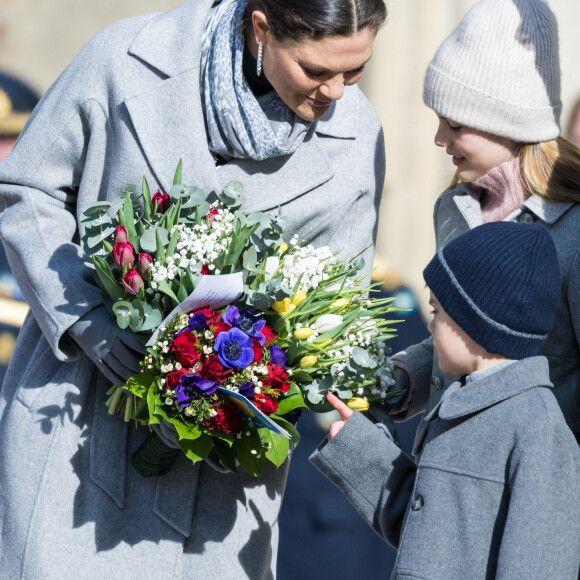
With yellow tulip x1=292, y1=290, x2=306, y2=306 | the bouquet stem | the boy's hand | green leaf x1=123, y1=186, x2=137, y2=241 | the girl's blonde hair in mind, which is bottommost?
the bouquet stem

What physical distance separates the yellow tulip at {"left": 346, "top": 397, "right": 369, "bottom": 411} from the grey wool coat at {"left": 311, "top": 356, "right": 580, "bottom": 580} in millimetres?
208

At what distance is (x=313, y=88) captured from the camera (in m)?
2.23

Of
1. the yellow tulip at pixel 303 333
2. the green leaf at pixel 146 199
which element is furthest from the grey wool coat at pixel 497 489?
the green leaf at pixel 146 199

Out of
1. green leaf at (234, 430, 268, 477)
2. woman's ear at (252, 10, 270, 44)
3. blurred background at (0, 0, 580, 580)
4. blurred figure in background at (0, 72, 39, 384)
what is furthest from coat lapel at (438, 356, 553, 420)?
blurred figure in background at (0, 72, 39, 384)

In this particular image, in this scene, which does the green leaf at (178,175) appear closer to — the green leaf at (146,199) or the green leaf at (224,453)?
the green leaf at (146,199)

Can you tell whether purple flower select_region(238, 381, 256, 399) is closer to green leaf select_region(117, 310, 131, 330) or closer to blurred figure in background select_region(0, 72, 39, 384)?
green leaf select_region(117, 310, 131, 330)

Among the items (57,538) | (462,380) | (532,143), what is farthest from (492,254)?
(57,538)

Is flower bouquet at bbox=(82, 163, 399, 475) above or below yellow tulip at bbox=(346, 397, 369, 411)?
above

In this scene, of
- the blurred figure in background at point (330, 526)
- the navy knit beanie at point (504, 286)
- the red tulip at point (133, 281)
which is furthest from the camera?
the blurred figure in background at point (330, 526)

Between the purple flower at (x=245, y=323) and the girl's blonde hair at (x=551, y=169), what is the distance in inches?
27.5

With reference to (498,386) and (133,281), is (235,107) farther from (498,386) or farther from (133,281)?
(498,386)

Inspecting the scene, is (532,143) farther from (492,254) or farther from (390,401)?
(390,401)

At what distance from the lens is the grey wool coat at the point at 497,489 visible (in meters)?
1.75

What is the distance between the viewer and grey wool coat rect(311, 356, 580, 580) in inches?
68.8
